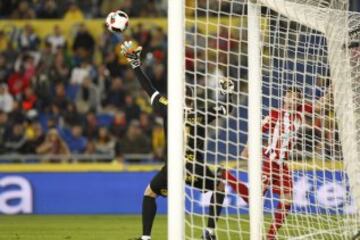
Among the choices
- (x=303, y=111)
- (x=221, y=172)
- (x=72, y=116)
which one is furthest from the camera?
(x=72, y=116)

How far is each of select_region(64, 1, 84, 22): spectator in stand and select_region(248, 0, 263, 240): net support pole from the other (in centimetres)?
1237

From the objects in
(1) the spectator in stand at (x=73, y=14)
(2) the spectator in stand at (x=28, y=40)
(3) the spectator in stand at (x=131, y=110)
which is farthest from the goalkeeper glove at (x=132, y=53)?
(1) the spectator in stand at (x=73, y=14)

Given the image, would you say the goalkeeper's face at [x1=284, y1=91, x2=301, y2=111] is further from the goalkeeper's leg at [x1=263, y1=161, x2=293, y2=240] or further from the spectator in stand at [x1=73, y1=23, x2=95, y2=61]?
the spectator in stand at [x1=73, y1=23, x2=95, y2=61]

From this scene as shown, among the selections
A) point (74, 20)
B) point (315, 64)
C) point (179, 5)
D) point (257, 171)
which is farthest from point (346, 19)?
point (74, 20)

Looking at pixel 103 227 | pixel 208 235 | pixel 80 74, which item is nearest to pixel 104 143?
pixel 80 74

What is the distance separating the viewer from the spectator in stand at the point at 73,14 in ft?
72.1

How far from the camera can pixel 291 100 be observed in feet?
35.0

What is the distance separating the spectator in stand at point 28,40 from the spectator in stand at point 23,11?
734 mm

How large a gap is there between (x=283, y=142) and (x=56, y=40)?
11.3 meters

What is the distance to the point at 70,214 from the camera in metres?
16.6

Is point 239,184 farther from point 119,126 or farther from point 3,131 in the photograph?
point 3,131

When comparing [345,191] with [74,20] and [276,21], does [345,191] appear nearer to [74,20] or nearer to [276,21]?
[276,21]

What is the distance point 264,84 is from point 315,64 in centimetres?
69

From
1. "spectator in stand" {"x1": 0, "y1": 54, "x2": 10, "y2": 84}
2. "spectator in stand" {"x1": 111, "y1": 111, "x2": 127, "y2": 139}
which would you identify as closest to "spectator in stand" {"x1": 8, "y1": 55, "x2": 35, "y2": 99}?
"spectator in stand" {"x1": 0, "y1": 54, "x2": 10, "y2": 84}
